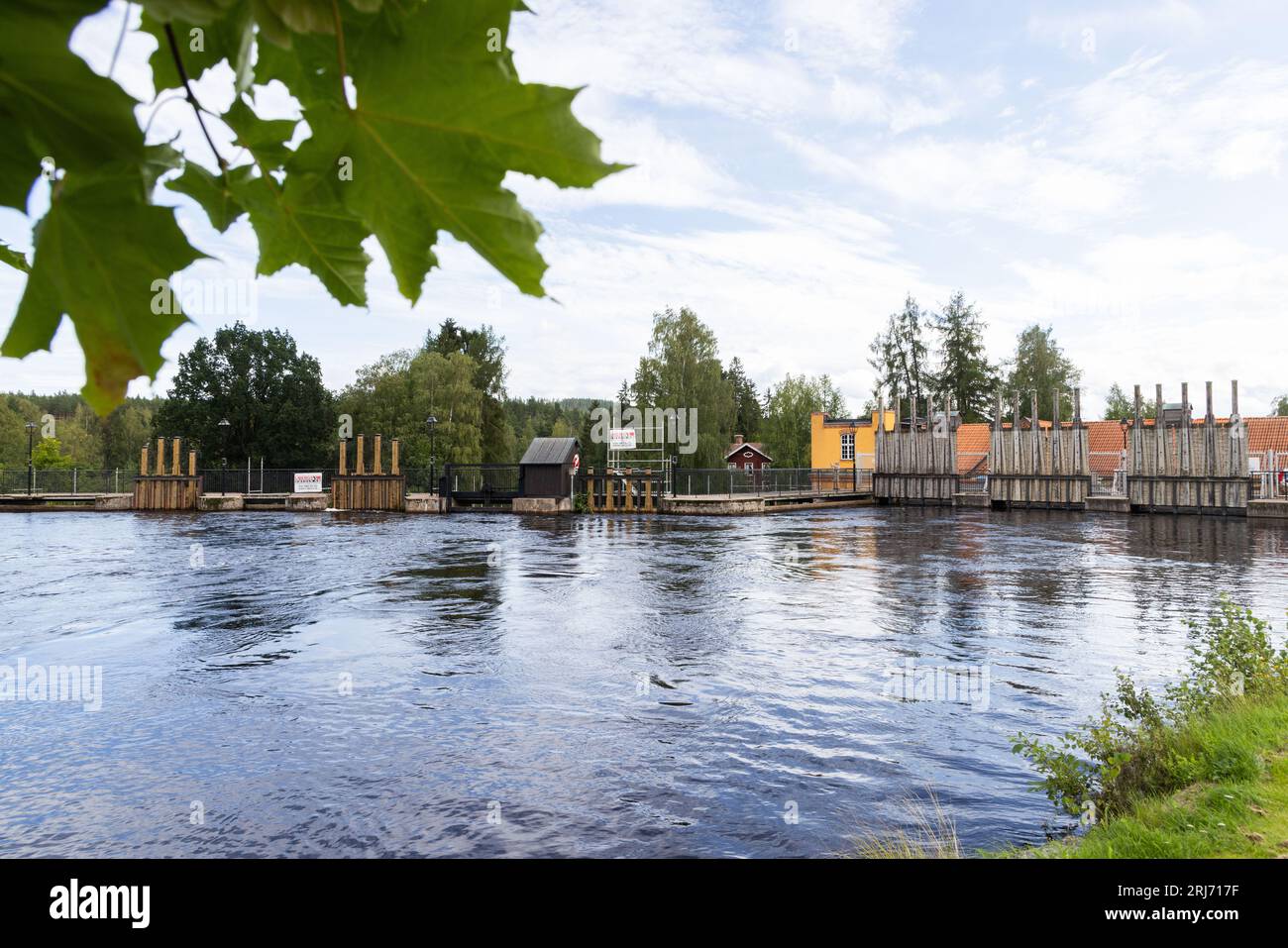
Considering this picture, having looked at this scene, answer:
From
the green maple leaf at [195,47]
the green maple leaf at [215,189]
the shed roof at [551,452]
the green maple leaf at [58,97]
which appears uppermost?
the shed roof at [551,452]

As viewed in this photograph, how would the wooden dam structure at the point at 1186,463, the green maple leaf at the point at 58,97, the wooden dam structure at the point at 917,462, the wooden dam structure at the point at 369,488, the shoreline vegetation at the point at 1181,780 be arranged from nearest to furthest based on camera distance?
the green maple leaf at the point at 58,97
the shoreline vegetation at the point at 1181,780
the wooden dam structure at the point at 1186,463
the wooden dam structure at the point at 369,488
the wooden dam structure at the point at 917,462

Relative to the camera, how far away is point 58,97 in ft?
1.60

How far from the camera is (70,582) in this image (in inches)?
711

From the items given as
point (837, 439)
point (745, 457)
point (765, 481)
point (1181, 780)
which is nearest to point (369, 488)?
point (765, 481)

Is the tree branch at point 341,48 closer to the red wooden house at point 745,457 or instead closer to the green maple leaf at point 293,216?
the green maple leaf at point 293,216

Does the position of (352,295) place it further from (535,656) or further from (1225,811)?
(535,656)

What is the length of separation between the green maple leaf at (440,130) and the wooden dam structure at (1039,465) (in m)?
41.6

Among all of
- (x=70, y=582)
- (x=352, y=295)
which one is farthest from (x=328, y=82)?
(x=70, y=582)

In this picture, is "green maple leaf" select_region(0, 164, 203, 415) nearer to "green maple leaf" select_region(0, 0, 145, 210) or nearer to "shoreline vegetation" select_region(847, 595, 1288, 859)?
"green maple leaf" select_region(0, 0, 145, 210)

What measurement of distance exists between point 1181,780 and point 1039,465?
A: 38466 mm

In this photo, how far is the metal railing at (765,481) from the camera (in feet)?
151

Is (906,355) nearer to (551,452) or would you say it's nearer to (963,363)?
(963,363)

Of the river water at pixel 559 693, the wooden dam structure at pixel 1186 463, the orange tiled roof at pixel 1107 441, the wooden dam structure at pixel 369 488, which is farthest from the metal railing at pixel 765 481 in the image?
the river water at pixel 559 693
